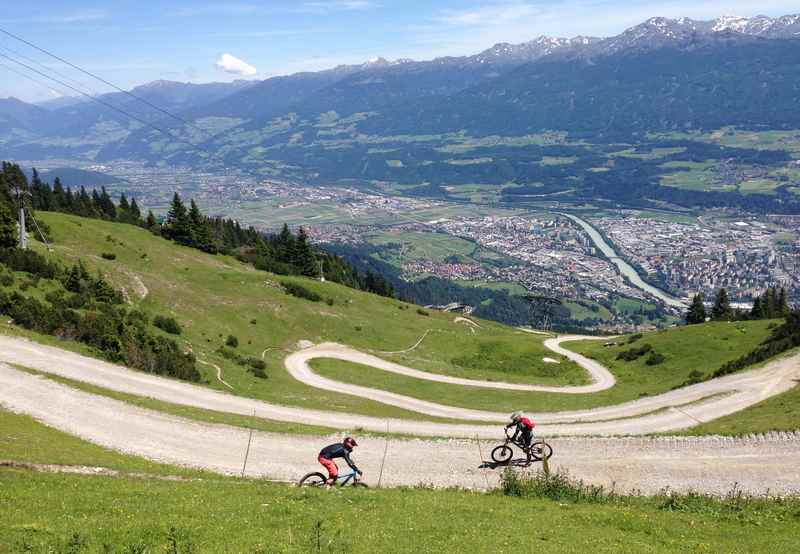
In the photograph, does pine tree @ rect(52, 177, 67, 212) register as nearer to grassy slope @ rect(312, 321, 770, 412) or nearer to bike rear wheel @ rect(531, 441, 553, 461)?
grassy slope @ rect(312, 321, 770, 412)

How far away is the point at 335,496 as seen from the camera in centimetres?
1923

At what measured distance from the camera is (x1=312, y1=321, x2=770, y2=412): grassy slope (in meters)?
46.0

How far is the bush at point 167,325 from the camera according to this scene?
156 ft

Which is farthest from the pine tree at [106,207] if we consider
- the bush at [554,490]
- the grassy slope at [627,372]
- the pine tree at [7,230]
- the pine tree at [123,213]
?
the bush at [554,490]

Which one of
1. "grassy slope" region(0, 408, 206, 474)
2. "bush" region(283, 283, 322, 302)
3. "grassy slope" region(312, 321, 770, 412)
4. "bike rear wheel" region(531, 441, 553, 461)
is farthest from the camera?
"bush" region(283, 283, 322, 302)

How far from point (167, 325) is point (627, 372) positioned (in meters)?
43.4

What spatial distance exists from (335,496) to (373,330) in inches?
1803

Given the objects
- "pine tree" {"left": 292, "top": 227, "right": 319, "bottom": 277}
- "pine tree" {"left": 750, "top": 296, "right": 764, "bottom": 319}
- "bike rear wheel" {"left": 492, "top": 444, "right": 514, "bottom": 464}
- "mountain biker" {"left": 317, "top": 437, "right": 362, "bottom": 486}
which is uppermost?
"pine tree" {"left": 750, "top": 296, "right": 764, "bottom": 319}

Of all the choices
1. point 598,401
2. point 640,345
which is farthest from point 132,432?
point 640,345

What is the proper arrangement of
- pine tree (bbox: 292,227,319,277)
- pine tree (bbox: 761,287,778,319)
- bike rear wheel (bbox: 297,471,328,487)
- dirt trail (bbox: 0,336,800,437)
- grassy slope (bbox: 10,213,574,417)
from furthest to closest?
pine tree (bbox: 292,227,319,277), pine tree (bbox: 761,287,778,319), grassy slope (bbox: 10,213,574,417), dirt trail (bbox: 0,336,800,437), bike rear wheel (bbox: 297,471,328,487)

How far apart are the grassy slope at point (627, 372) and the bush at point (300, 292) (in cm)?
1776

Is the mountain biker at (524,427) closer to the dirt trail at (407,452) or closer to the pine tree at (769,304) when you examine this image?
the dirt trail at (407,452)

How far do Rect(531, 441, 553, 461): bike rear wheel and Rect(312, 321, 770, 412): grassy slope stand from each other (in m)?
16.0

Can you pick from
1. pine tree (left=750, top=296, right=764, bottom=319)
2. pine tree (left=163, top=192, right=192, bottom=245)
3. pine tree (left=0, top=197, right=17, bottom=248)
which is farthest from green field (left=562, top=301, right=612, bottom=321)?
pine tree (left=0, top=197, right=17, bottom=248)
